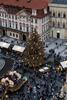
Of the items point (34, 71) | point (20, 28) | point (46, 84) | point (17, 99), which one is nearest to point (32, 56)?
point (34, 71)

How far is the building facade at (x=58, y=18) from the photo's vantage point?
89.2 m

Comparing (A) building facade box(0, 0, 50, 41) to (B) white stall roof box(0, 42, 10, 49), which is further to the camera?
(A) building facade box(0, 0, 50, 41)

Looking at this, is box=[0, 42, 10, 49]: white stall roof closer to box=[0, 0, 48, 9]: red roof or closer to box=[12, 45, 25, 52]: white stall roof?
box=[12, 45, 25, 52]: white stall roof

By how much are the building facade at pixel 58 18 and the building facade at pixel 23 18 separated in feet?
5.45

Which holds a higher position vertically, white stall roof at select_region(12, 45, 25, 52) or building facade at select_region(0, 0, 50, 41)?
building facade at select_region(0, 0, 50, 41)

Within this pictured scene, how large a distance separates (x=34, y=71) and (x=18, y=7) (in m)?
24.1

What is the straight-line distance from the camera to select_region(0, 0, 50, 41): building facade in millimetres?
88250

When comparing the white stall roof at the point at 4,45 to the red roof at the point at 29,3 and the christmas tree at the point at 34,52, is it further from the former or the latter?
the christmas tree at the point at 34,52

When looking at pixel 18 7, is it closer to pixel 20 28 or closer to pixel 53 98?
pixel 20 28

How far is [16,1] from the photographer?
306 feet

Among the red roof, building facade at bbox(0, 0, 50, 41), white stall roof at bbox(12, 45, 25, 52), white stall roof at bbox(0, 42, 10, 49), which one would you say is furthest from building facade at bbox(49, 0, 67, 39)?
white stall roof at bbox(0, 42, 10, 49)

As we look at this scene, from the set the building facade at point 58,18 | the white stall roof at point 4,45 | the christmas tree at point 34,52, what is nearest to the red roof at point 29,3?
the building facade at point 58,18

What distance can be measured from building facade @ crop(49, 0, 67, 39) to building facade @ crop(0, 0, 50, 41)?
5.45 ft

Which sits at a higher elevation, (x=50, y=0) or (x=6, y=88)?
(x=50, y=0)
